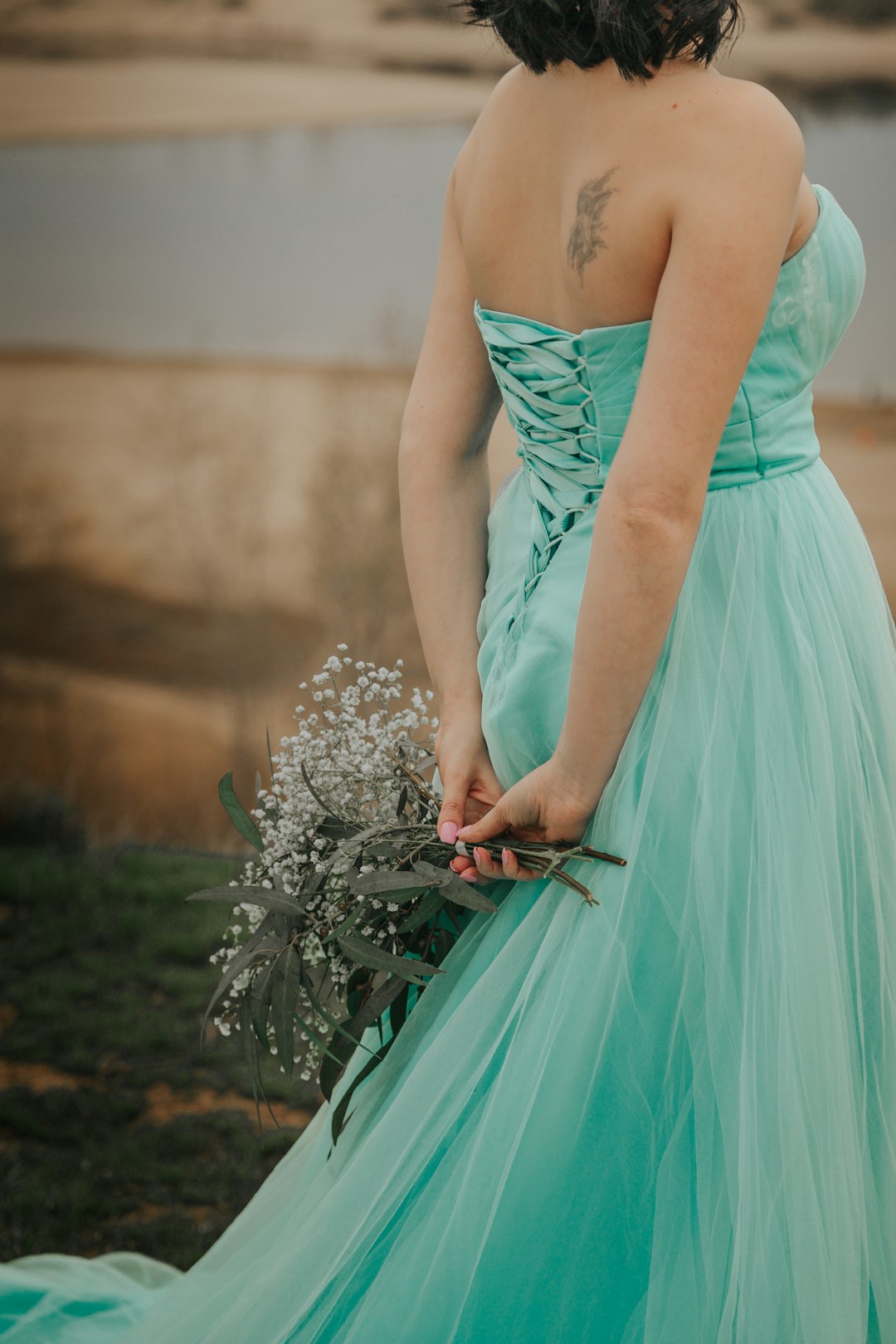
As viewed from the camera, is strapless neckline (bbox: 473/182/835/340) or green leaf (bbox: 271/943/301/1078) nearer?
strapless neckline (bbox: 473/182/835/340)

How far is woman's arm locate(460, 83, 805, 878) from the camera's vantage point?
0.88m

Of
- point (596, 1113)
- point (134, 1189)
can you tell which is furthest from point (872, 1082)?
point (134, 1189)

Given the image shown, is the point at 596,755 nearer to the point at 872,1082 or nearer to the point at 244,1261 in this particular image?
the point at 872,1082

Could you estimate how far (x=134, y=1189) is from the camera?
2238 millimetres

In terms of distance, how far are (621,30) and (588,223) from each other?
0.14 meters

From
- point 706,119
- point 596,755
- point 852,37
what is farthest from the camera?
point 852,37

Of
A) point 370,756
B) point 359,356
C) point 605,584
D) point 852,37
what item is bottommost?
point 370,756

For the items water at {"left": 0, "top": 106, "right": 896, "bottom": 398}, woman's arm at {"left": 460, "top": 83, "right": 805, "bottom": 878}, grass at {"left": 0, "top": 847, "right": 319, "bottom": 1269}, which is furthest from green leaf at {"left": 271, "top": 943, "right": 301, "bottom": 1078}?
water at {"left": 0, "top": 106, "right": 896, "bottom": 398}

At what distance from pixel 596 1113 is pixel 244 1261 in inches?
22.4

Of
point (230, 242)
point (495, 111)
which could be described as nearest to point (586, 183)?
point (495, 111)

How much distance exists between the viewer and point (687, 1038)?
3.23 ft

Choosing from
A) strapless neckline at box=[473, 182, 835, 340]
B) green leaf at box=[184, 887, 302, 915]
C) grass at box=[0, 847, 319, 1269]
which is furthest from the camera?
grass at box=[0, 847, 319, 1269]

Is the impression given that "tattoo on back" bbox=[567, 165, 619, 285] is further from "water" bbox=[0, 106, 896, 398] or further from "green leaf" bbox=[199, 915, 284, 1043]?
"water" bbox=[0, 106, 896, 398]

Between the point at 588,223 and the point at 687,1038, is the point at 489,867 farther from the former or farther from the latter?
the point at 588,223
